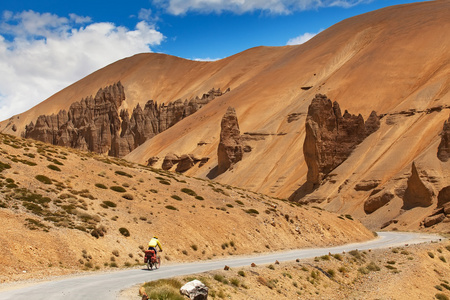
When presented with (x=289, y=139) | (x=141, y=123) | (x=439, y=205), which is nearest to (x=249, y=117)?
(x=289, y=139)

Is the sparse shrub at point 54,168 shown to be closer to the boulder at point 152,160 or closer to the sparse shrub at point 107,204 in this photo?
the sparse shrub at point 107,204

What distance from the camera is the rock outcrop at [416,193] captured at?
177 feet

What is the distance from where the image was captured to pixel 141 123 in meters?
145

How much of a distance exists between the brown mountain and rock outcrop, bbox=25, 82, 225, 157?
36.8 feet

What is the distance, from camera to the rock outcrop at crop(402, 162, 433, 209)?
5406cm

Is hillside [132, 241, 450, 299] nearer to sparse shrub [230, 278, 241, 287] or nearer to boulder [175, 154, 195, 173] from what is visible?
sparse shrub [230, 278, 241, 287]

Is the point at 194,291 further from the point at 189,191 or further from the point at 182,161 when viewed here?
the point at 182,161

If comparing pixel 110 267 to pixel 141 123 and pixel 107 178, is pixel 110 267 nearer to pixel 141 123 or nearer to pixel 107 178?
pixel 107 178

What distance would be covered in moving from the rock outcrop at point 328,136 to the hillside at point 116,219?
27.6 meters

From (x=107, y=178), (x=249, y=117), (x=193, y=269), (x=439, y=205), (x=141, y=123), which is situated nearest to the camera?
(x=193, y=269)

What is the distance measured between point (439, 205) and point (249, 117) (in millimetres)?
63009

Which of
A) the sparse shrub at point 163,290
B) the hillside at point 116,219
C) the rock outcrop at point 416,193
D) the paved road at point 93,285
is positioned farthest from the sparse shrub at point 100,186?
the rock outcrop at point 416,193

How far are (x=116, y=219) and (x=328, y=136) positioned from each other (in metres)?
52.1

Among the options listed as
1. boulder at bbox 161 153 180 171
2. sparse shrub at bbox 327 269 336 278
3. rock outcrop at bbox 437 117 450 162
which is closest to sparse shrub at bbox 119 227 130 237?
sparse shrub at bbox 327 269 336 278
